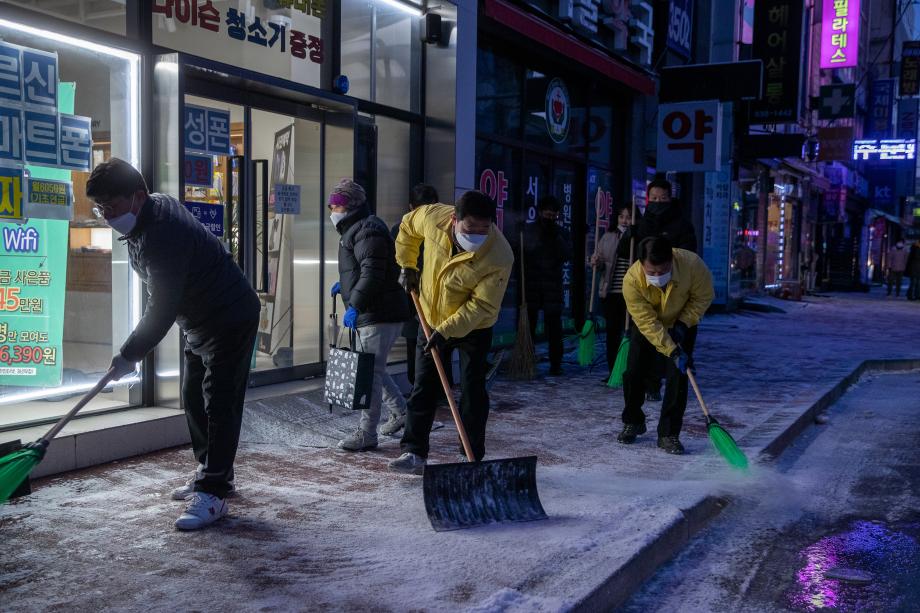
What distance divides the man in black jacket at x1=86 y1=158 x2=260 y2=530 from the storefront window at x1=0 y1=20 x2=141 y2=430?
4.99ft

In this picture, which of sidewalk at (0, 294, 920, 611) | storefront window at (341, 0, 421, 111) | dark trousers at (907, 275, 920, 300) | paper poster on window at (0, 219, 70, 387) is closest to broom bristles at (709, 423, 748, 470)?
sidewalk at (0, 294, 920, 611)

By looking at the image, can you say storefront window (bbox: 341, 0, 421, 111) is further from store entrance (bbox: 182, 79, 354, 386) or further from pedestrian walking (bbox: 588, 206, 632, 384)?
pedestrian walking (bbox: 588, 206, 632, 384)

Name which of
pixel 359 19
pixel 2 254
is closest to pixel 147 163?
pixel 2 254

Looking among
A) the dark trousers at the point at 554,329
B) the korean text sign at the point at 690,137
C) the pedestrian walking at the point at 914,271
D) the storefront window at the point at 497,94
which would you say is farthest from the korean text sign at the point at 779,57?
the dark trousers at the point at 554,329

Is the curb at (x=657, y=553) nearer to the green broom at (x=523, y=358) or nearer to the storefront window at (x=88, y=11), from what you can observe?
the green broom at (x=523, y=358)

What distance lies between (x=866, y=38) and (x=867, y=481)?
36065 millimetres

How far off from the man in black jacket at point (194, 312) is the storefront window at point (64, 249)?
152cm

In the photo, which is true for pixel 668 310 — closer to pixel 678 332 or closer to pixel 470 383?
pixel 678 332

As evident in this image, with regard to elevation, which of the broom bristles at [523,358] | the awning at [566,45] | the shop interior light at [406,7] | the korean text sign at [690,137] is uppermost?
the awning at [566,45]

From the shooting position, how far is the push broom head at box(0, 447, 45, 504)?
11.9ft

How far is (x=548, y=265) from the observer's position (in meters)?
9.26

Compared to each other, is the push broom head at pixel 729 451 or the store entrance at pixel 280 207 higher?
the store entrance at pixel 280 207

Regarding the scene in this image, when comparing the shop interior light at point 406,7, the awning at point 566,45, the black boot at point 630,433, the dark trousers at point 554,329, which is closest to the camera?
the black boot at point 630,433

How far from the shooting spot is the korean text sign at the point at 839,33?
26547 mm
